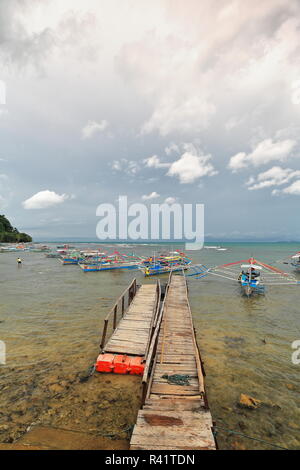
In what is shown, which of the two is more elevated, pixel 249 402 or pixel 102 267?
pixel 102 267

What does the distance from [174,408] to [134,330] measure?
643 cm

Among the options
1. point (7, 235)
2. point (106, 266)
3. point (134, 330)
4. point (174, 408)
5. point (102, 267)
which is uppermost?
point (7, 235)

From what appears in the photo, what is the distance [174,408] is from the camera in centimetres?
638

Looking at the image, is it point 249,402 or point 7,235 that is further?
point 7,235

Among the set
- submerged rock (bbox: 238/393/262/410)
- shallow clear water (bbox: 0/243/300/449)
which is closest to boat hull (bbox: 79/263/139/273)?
shallow clear water (bbox: 0/243/300/449)

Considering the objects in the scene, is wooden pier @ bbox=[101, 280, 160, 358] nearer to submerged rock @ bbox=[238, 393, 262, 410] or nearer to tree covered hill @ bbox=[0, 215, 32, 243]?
submerged rock @ bbox=[238, 393, 262, 410]

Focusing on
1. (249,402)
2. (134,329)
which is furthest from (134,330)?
(249,402)

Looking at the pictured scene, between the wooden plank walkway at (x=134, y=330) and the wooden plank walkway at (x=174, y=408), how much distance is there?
1145 mm

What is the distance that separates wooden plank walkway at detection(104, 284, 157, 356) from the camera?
10617 millimetres

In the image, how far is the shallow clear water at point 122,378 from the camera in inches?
286

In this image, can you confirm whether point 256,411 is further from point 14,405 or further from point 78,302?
point 78,302

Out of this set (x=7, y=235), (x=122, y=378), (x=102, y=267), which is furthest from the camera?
(x=7, y=235)

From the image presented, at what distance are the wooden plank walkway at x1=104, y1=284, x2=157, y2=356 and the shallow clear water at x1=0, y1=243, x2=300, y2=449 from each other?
4.69ft

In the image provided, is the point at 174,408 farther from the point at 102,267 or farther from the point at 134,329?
the point at 102,267
